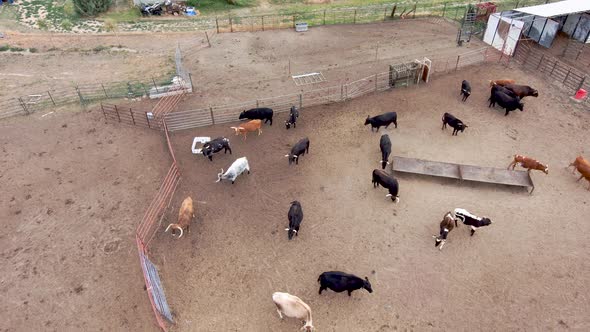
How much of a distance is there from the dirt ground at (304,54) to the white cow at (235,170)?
684cm

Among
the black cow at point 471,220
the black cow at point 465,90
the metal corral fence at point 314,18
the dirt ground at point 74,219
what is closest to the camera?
the dirt ground at point 74,219

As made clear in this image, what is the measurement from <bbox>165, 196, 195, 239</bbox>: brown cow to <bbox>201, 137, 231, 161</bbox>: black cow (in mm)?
3245

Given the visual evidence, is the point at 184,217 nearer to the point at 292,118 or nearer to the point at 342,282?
the point at 342,282

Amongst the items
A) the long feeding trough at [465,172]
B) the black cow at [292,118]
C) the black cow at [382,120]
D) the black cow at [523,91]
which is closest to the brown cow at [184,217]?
the black cow at [292,118]

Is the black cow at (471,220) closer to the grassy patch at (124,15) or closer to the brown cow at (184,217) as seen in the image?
the brown cow at (184,217)

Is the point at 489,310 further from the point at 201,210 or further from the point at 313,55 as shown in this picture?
the point at 313,55

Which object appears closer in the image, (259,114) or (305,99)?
(259,114)

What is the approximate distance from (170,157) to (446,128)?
14.0 metres

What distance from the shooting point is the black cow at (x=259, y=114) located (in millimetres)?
19609

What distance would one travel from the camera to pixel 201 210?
15.4 meters

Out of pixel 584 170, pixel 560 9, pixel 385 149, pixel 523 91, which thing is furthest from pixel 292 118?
pixel 560 9

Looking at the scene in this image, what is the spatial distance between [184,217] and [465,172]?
11.8 meters

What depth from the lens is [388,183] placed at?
15.1m

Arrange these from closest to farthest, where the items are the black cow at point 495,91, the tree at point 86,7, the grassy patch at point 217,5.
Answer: the black cow at point 495,91 → the tree at point 86,7 → the grassy patch at point 217,5
